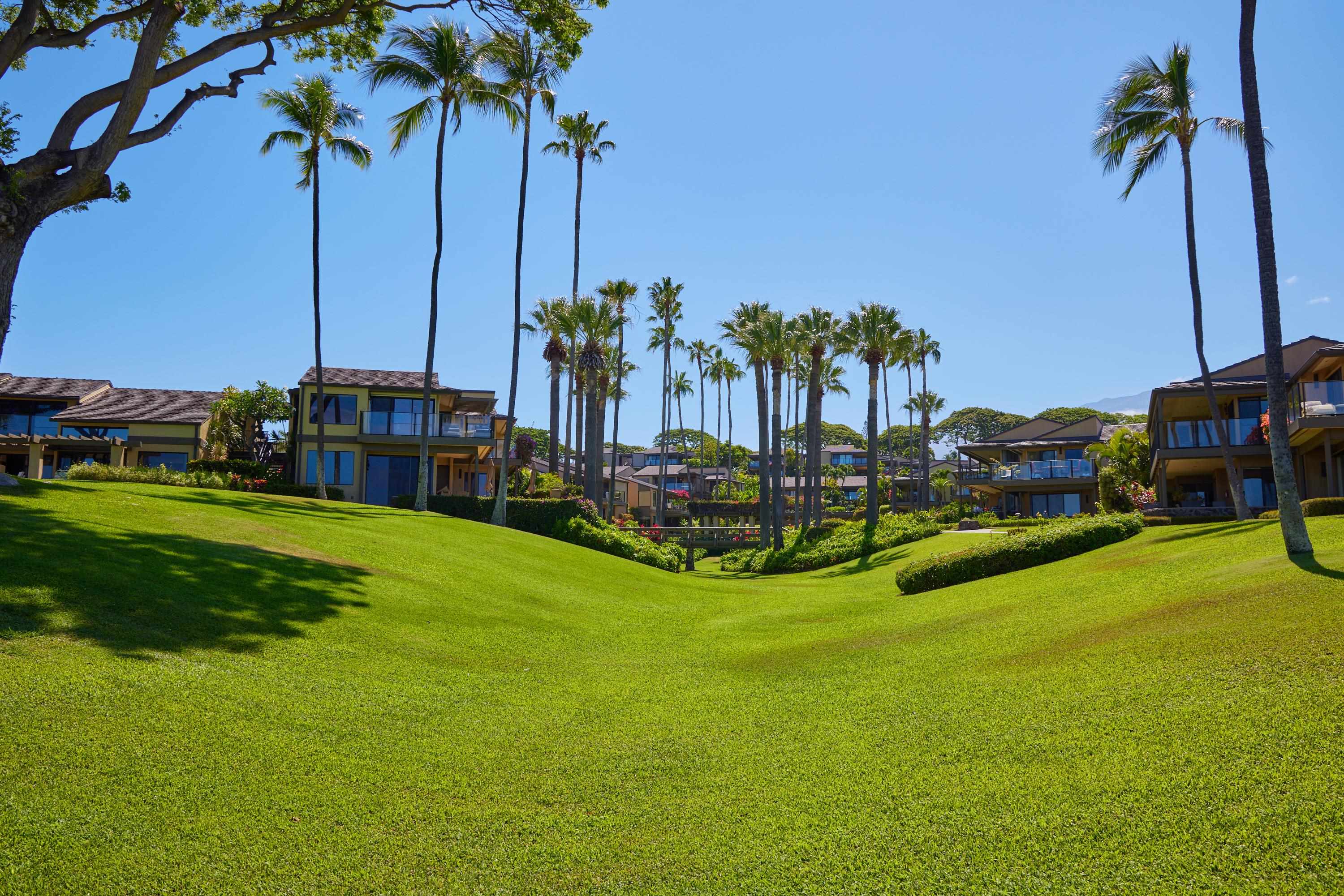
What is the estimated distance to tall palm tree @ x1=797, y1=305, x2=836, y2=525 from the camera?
40125 mm

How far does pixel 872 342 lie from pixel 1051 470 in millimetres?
13449

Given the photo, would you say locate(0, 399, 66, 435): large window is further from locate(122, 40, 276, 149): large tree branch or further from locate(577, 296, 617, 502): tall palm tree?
locate(122, 40, 276, 149): large tree branch

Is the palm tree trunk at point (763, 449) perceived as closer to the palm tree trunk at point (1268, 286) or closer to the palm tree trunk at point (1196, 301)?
the palm tree trunk at point (1196, 301)

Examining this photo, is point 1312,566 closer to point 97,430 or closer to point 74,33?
point 74,33

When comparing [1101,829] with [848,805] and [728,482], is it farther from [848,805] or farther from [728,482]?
[728,482]

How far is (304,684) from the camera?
793 cm

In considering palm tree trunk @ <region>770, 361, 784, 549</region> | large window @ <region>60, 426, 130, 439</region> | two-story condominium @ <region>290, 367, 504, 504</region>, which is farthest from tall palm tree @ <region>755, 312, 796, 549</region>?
large window @ <region>60, 426, 130, 439</region>

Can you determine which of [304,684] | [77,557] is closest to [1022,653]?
[304,684]

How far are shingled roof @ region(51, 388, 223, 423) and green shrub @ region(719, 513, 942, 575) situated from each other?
1104 inches

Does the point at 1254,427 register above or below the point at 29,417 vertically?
below

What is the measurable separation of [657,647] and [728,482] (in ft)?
207

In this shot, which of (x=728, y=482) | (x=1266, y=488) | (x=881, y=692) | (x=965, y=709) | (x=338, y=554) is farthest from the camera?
(x=728, y=482)

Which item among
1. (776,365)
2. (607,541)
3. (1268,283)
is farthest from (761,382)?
(1268,283)

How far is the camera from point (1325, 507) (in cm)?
1780
